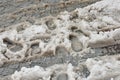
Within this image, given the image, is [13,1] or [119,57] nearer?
[119,57]

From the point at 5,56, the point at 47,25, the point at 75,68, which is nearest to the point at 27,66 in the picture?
the point at 5,56

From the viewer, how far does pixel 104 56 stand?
1463mm

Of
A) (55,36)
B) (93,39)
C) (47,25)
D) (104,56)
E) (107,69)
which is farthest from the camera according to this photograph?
(47,25)

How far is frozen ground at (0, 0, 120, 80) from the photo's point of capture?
1.41m

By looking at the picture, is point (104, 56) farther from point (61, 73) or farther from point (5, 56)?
point (5, 56)

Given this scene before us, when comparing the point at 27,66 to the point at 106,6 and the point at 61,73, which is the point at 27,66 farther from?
the point at 106,6

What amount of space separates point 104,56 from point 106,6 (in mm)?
508

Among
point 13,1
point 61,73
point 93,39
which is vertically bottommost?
point 61,73

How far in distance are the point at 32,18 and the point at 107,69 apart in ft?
2.50

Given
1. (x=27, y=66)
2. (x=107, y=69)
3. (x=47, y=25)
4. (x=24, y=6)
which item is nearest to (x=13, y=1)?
(x=24, y=6)

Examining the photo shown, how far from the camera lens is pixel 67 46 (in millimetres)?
1585

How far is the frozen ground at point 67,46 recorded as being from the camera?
141 centimetres

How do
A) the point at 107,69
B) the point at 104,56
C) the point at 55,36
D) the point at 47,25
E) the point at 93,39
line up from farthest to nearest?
the point at 47,25, the point at 55,36, the point at 93,39, the point at 104,56, the point at 107,69

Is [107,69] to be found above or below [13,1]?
below
